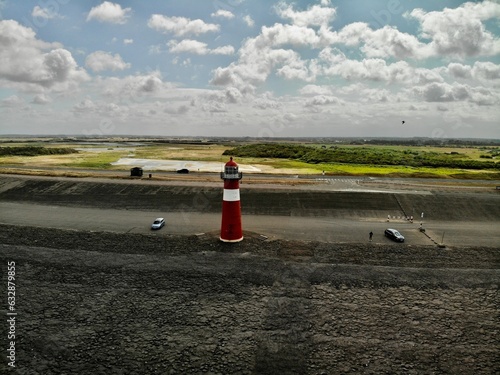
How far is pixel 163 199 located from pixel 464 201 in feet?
108

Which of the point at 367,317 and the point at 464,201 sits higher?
the point at 464,201

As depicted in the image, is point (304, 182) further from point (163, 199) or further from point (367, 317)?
point (367, 317)

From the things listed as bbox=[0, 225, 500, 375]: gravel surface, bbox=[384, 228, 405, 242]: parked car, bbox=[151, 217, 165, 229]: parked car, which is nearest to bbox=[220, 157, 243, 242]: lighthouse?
bbox=[0, 225, 500, 375]: gravel surface

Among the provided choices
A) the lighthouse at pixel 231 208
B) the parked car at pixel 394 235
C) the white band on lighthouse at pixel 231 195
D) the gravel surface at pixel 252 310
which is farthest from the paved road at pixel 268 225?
the white band on lighthouse at pixel 231 195

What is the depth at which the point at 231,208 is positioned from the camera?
2598 centimetres

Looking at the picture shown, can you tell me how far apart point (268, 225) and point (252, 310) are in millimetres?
15876

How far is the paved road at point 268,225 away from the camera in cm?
2909

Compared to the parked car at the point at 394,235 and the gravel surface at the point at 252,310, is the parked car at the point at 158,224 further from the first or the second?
the parked car at the point at 394,235

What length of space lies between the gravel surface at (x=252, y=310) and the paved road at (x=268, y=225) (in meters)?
4.23

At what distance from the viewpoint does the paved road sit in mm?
29094

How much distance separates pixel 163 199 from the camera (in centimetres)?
4009

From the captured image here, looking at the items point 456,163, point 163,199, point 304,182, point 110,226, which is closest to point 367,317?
point 110,226

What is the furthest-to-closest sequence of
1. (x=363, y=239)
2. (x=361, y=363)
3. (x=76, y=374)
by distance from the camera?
1. (x=363, y=239)
2. (x=361, y=363)
3. (x=76, y=374)

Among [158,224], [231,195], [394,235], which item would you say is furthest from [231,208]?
[394,235]
